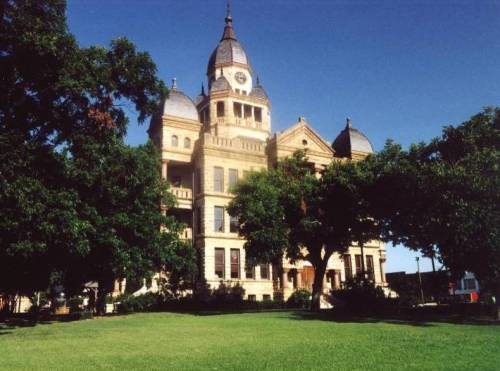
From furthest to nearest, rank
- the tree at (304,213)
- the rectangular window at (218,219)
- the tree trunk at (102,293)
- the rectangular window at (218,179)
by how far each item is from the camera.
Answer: the rectangular window at (218,179)
the rectangular window at (218,219)
the tree trunk at (102,293)
the tree at (304,213)

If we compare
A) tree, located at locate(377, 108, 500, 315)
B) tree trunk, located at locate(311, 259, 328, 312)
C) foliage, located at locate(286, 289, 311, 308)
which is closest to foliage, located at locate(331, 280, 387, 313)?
foliage, located at locate(286, 289, 311, 308)

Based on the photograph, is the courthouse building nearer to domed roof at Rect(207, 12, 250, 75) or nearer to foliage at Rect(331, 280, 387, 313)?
domed roof at Rect(207, 12, 250, 75)

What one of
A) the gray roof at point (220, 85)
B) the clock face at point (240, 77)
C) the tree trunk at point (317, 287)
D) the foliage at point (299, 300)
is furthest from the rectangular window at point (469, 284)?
the tree trunk at point (317, 287)

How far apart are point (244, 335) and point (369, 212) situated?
Answer: 592 inches

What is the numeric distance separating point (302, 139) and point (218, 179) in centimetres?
1027

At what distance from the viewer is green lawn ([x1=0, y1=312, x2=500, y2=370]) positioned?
1099cm

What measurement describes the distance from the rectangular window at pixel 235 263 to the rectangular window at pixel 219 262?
105cm

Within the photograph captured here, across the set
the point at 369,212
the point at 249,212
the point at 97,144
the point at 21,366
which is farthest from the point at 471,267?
the point at 21,366

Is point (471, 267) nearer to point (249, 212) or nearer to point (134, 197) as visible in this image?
point (249, 212)

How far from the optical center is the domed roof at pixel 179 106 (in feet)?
157

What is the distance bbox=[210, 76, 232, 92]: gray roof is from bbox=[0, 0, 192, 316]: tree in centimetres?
2969

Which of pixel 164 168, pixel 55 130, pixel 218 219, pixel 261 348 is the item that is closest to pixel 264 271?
pixel 218 219

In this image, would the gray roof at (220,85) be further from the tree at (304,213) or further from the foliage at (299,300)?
the foliage at (299,300)

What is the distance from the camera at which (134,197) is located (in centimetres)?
2920
